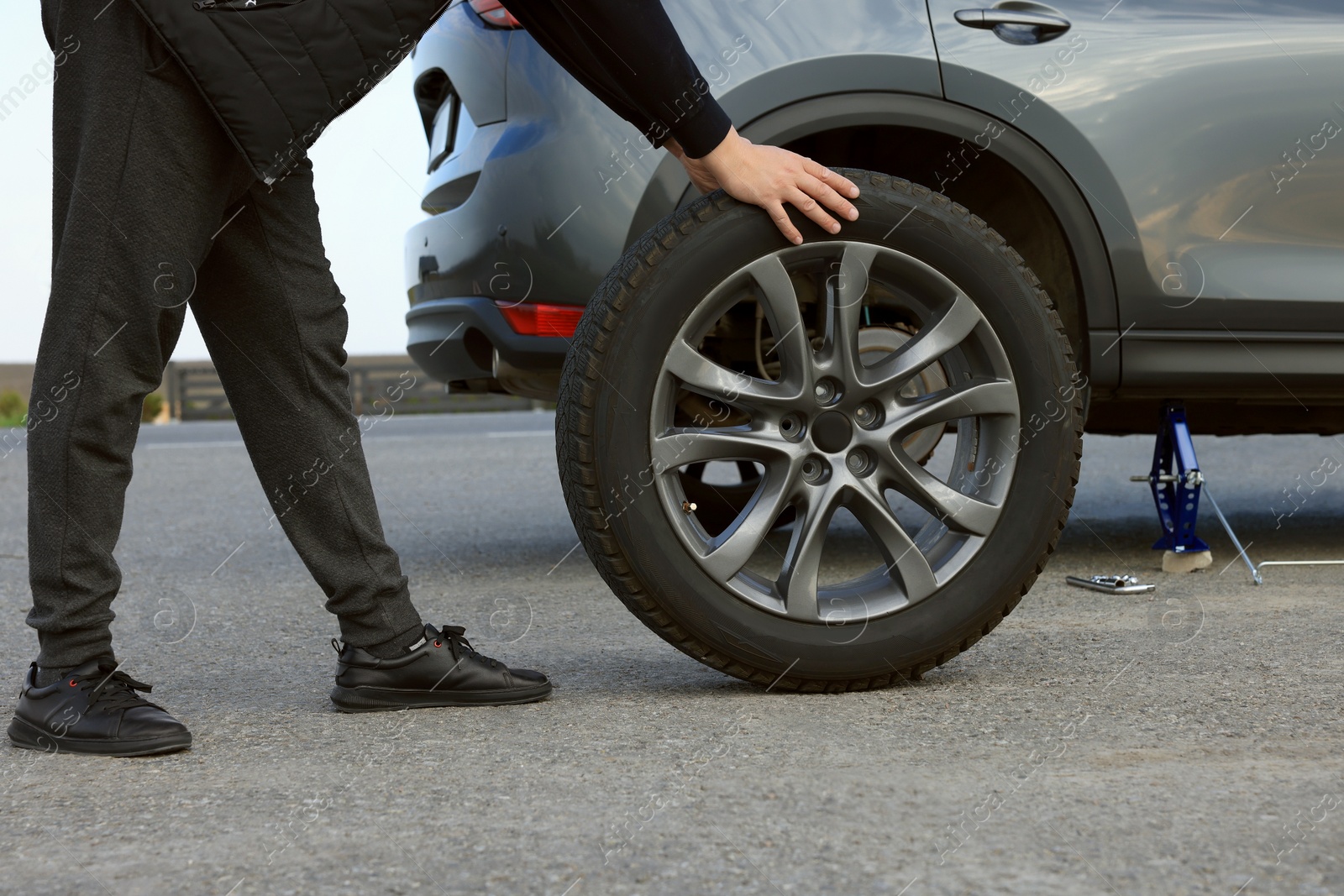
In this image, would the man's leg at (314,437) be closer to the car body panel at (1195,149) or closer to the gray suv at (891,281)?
the gray suv at (891,281)

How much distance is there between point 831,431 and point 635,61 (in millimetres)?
683

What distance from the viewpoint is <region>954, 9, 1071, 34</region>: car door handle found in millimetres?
2902

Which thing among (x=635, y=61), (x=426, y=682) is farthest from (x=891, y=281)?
(x=426, y=682)

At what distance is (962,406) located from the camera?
7.29 ft

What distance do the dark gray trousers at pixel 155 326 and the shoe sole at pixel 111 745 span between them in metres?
0.12

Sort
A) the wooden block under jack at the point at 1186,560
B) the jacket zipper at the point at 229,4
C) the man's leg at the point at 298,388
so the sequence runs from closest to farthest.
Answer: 1. the jacket zipper at the point at 229,4
2. the man's leg at the point at 298,388
3. the wooden block under jack at the point at 1186,560

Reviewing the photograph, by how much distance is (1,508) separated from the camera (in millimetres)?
5750

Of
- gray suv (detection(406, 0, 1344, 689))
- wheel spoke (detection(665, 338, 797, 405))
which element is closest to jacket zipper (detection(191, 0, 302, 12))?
gray suv (detection(406, 0, 1344, 689))

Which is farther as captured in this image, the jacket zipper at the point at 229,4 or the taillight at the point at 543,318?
the taillight at the point at 543,318

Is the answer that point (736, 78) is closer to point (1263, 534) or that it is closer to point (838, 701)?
point (838, 701)

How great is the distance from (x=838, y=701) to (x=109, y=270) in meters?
1.31

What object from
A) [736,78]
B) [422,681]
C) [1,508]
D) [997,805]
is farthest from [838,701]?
[1,508]

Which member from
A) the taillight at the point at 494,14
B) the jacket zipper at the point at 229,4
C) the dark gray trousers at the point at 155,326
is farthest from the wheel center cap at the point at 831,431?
the taillight at the point at 494,14

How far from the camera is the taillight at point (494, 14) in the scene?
10.2 ft
